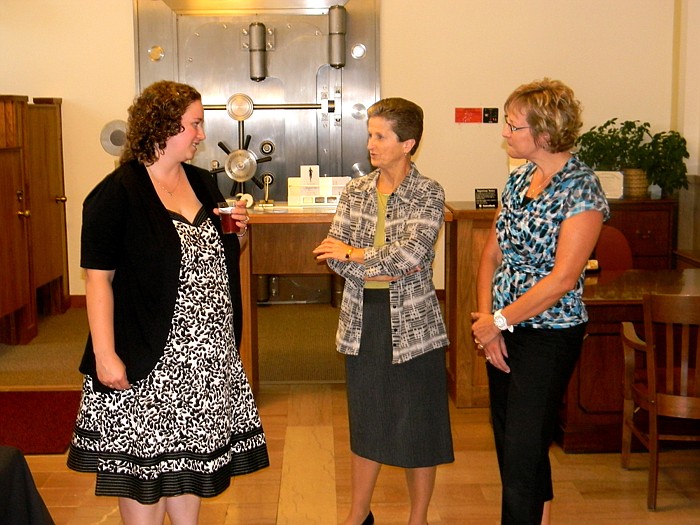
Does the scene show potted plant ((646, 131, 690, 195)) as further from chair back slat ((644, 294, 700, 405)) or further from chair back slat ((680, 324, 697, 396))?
chair back slat ((680, 324, 697, 396))

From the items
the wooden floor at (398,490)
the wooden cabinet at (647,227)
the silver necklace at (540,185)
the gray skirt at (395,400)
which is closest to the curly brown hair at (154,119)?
the gray skirt at (395,400)

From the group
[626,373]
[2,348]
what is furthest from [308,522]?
[2,348]

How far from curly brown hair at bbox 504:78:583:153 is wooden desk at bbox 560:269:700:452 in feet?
5.74

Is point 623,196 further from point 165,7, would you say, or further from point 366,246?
point 366,246

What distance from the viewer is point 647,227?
747 cm

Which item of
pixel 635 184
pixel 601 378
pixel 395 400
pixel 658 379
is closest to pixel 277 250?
pixel 601 378

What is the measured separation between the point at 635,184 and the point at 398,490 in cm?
430

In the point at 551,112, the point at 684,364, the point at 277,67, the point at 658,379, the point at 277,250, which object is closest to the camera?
the point at 551,112

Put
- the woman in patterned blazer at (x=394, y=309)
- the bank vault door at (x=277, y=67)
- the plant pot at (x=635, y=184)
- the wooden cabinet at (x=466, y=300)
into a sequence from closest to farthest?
the woman in patterned blazer at (x=394, y=309)
the wooden cabinet at (x=466, y=300)
the plant pot at (x=635, y=184)
the bank vault door at (x=277, y=67)

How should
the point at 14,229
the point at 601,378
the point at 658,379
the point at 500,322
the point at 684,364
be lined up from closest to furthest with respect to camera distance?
the point at 500,322, the point at 684,364, the point at 658,379, the point at 601,378, the point at 14,229

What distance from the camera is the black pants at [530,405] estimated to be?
2.87 metres

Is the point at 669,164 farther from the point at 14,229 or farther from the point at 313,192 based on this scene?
the point at 14,229

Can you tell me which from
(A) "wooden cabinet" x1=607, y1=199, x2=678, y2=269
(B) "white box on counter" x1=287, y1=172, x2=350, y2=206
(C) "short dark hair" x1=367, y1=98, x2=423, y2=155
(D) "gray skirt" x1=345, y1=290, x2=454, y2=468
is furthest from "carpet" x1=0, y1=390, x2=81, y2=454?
(A) "wooden cabinet" x1=607, y1=199, x2=678, y2=269

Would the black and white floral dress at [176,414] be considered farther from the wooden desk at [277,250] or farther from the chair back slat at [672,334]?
the wooden desk at [277,250]
